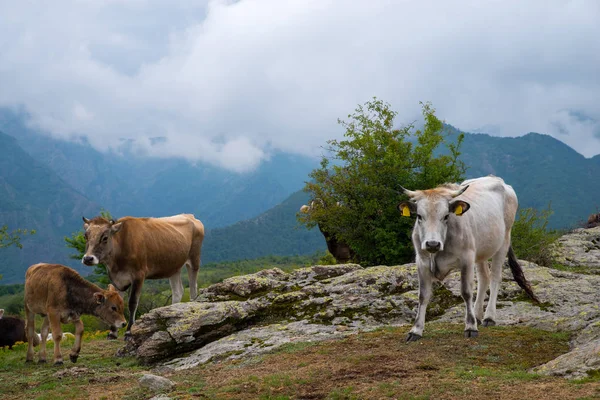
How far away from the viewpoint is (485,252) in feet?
35.4

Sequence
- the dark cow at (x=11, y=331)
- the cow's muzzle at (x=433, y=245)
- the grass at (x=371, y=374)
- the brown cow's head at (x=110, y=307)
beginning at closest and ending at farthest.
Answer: the grass at (x=371, y=374), the cow's muzzle at (x=433, y=245), the brown cow's head at (x=110, y=307), the dark cow at (x=11, y=331)

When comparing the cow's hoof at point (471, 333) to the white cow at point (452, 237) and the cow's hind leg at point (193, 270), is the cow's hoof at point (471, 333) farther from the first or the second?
the cow's hind leg at point (193, 270)

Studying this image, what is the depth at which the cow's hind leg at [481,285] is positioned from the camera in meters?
11.5

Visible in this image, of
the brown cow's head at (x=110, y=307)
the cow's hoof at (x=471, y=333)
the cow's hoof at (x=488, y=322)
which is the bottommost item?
the cow's hoof at (x=488, y=322)

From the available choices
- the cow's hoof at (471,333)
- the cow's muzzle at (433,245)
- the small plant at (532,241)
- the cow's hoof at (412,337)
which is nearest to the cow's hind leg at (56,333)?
the cow's hoof at (412,337)

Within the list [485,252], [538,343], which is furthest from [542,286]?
[538,343]

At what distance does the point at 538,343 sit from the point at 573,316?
2.17 m

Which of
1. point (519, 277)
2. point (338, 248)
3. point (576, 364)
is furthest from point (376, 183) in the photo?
point (576, 364)

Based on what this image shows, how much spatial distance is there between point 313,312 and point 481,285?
3950mm

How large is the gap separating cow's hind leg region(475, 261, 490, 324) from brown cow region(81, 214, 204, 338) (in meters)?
8.91

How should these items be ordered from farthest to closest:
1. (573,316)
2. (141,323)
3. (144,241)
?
(144,241)
(141,323)
(573,316)

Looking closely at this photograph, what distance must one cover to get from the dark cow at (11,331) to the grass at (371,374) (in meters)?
7.84

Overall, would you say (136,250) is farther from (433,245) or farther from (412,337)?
(433,245)

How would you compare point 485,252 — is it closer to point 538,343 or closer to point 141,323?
point 538,343
